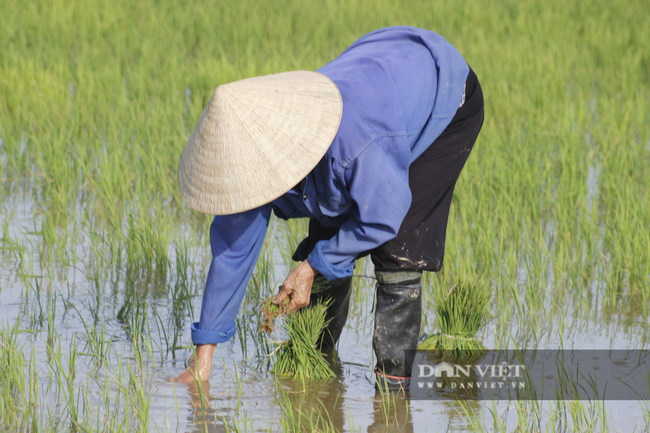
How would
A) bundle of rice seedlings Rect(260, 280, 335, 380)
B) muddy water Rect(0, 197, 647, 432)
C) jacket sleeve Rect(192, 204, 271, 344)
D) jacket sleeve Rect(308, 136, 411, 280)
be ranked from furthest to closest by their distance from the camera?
bundle of rice seedlings Rect(260, 280, 335, 380), muddy water Rect(0, 197, 647, 432), jacket sleeve Rect(192, 204, 271, 344), jacket sleeve Rect(308, 136, 411, 280)

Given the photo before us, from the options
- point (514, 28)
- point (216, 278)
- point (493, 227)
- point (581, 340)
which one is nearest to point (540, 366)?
point (581, 340)

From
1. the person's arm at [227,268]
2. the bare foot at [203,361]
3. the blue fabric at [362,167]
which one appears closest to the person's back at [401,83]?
the blue fabric at [362,167]

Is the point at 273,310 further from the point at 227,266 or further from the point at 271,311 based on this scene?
the point at 227,266

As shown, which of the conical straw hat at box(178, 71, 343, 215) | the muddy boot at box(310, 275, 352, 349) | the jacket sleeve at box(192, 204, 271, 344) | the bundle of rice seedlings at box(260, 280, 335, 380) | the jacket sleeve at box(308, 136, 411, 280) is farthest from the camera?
the muddy boot at box(310, 275, 352, 349)

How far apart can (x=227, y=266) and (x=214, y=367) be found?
1.85 ft

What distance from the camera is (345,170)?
184cm

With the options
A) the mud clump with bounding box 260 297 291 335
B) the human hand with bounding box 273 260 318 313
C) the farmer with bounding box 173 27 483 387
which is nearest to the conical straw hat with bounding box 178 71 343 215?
the farmer with bounding box 173 27 483 387

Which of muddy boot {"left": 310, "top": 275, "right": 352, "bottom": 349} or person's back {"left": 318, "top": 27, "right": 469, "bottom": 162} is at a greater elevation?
person's back {"left": 318, "top": 27, "right": 469, "bottom": 162}

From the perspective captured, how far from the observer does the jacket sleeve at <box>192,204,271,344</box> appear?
6.48 ft

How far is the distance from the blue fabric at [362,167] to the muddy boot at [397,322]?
0.20 m

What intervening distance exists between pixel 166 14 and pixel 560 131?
4559mm

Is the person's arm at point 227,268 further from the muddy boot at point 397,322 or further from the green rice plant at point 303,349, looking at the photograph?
the muddy boot at point 397,322

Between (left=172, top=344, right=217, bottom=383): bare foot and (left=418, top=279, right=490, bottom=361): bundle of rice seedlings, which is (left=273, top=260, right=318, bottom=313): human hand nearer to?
(left=172, top=344, right=217, bottom=383): bare foot

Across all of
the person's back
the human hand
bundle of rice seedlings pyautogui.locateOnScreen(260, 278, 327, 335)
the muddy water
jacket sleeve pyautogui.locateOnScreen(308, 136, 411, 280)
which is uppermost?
the person's back
